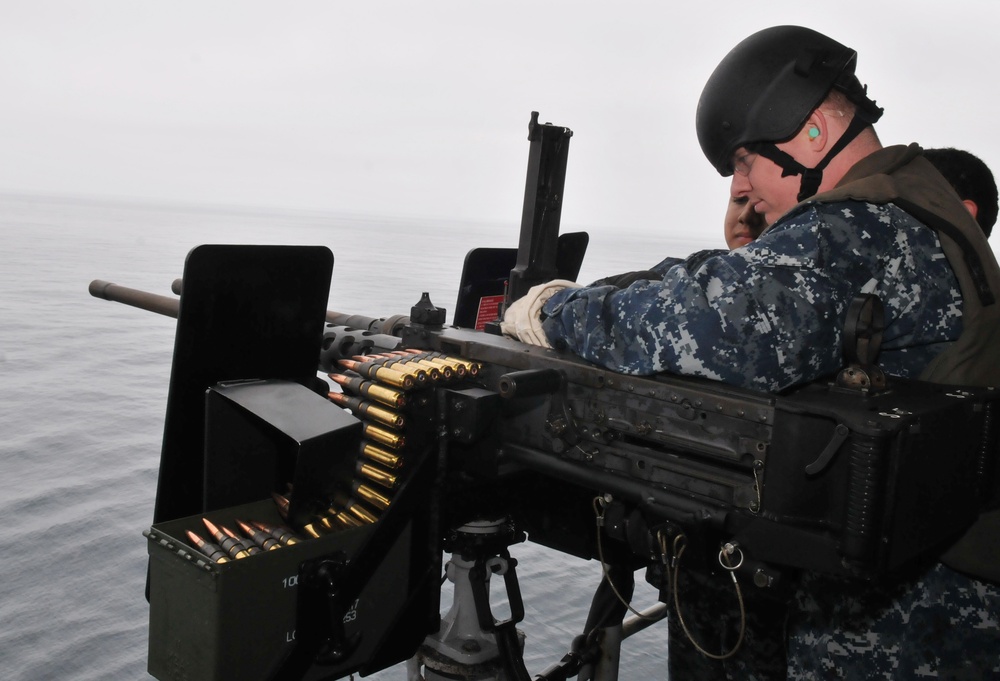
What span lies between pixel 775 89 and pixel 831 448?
754mm

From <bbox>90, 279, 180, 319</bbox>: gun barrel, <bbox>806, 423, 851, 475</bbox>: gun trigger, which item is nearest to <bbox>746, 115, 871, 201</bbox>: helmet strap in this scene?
<bbox>806, 423, 851, 475</bbox>: gun trigger

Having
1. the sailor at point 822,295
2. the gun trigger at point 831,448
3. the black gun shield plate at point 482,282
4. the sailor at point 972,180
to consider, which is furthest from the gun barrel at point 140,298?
the sailor at point 972,180

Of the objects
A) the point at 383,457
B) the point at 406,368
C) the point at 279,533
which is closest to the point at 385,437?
the point at 383,457

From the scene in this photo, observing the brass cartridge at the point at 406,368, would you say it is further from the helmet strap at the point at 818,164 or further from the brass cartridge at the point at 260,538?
the helmet strap at the point at 818,164

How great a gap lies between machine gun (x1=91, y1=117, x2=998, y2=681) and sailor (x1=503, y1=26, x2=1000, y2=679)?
71mm

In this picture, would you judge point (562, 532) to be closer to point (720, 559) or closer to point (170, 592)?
point (720, 559)

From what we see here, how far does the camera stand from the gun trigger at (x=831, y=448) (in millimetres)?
1312

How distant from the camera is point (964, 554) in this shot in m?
1.61

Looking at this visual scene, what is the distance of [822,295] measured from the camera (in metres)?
1.46

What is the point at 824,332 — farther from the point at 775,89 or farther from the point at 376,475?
the point at 376,475

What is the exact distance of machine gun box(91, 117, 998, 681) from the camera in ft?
4.56

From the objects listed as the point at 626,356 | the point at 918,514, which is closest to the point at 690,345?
the point at 626,356

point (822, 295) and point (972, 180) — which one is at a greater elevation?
point (972, 180)

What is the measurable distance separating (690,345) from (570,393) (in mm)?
284
